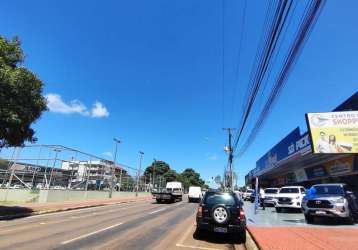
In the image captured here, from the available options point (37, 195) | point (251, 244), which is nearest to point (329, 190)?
point (251, 244)

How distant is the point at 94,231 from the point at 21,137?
30.7 feet

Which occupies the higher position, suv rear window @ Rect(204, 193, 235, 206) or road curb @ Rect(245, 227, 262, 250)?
suv rear window @ Rect(204, 193, 235, 206)

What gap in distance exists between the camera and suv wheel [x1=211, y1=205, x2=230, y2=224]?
35.8ft

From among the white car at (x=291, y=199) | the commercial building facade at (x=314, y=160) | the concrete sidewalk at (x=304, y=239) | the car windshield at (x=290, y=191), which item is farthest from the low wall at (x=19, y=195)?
the commercial building facade at (x=314, y=160)

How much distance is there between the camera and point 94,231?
1223 cm

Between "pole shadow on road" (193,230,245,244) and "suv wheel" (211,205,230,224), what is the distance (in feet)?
2.44

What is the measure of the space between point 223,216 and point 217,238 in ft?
4.10

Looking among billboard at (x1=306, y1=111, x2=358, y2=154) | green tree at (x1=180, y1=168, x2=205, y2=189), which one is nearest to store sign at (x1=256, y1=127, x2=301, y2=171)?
billboard at (x1=306, y1=111, x2=358, y2=154)

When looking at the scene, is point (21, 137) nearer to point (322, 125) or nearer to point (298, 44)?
point (298, 44)

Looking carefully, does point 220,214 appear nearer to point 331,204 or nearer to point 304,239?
point 304,239

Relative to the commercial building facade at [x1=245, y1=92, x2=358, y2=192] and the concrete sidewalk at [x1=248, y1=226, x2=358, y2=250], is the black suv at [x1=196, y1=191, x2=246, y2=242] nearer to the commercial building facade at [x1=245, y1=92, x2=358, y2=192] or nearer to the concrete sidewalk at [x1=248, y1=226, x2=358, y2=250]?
the concrete sidewalk at [x1=248, y1=226, x2=358, y2=250]

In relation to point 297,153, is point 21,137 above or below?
below

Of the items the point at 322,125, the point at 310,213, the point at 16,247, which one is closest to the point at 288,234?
the point at 310,213

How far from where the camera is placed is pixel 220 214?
1097 centimetres
